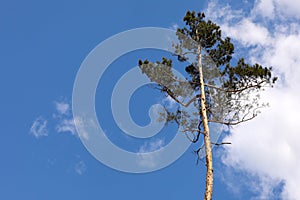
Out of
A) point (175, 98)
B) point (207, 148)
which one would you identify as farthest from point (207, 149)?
point (175, 98)

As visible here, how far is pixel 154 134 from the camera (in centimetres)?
1828

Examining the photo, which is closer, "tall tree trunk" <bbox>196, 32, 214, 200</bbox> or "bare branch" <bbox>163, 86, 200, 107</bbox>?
"tall tree trunk" <bbox>196, 32, 214, 200</bbox>

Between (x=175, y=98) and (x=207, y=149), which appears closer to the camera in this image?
(x=207, y=149)

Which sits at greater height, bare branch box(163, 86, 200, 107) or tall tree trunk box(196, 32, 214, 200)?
bare branch box(163, 86, 200, 107)

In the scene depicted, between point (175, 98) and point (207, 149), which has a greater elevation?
point (175, 98)

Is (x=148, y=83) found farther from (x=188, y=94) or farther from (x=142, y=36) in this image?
(x=142, y=36)

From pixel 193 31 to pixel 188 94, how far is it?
321 cm

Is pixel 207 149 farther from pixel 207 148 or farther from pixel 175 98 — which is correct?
pixel 175 98

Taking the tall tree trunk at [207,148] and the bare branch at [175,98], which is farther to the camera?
the bare branch at [175,98]

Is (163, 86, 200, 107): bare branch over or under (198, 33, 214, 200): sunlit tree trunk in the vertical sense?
over

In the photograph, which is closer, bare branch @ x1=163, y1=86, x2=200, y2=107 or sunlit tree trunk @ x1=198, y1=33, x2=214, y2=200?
sunlit tree trunk @ x1=198, y1=33, x2=214, y2=200

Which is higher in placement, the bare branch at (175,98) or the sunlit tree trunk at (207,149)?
the bare branch at (175,98)

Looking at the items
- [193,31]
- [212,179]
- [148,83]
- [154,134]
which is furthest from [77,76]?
[212,179]

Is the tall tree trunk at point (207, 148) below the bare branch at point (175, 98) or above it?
below
